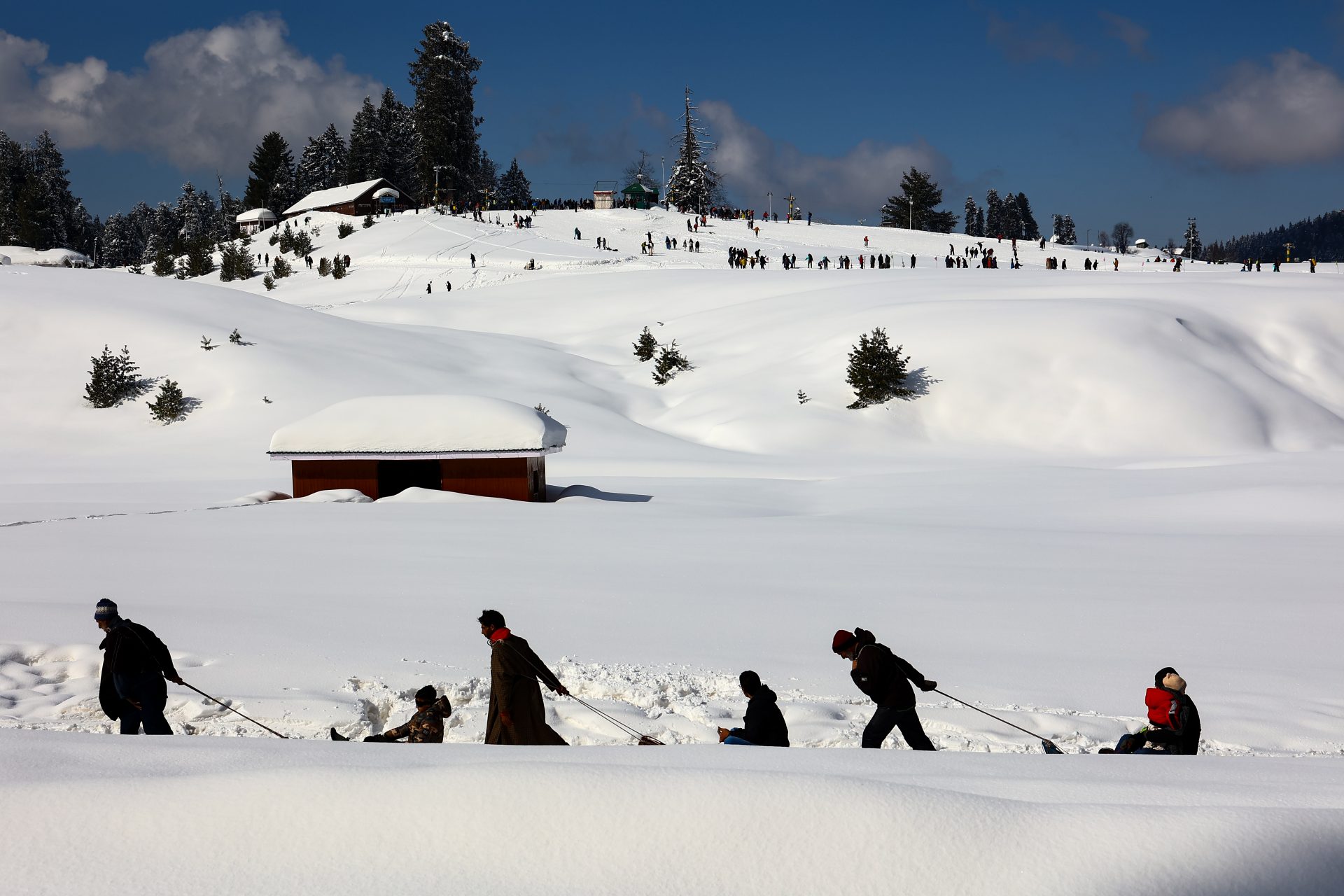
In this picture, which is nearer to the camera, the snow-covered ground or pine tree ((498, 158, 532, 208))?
the snow-covered ground

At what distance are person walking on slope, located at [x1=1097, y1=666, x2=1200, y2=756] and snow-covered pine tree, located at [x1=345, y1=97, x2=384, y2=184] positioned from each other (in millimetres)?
117174

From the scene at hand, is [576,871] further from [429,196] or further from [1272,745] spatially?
[429,196]

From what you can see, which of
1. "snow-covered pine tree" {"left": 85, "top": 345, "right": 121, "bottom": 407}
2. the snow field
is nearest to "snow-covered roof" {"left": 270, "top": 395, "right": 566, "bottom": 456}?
"snow-covered pine tree" {"left": 85, "top": 345, "right": 121, "bottom": 407}

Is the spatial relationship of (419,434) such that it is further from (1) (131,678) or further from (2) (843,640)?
(2) (843,640)

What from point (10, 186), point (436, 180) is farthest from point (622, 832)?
point (10, 186)

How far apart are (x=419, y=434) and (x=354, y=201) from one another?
273 feet

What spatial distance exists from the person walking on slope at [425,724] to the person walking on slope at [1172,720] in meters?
4.96

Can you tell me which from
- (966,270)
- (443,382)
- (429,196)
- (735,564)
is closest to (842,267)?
(966,270)

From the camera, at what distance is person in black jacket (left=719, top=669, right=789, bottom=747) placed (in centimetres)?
759

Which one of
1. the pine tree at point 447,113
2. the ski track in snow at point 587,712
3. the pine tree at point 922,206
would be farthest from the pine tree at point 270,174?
the ski track in snow at point 587,712

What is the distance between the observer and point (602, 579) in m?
15.4

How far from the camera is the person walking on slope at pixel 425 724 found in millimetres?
7660

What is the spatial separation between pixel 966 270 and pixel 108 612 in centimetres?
6420

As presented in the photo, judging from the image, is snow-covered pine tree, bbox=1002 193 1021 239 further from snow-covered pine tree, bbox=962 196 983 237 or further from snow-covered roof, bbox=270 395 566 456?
snow-covered roof, bbox=270 395 566 456
